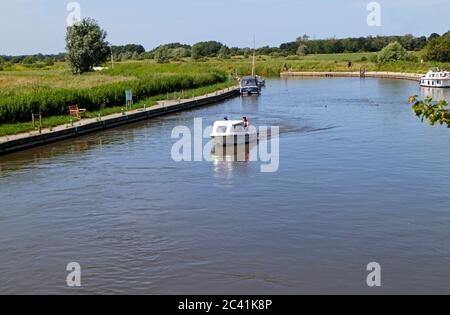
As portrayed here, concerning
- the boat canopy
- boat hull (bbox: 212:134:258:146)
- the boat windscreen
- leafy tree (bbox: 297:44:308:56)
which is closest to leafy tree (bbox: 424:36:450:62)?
the boat canopy

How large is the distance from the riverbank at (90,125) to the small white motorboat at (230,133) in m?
10.1

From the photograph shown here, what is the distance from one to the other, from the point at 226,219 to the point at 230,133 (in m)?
13.4

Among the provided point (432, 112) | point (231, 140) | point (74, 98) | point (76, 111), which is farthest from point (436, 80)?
point (432, 112)

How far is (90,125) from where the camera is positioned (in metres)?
41.1

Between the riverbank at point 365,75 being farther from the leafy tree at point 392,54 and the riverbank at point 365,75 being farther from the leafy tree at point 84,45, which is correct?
the leafy tree at point 84,45

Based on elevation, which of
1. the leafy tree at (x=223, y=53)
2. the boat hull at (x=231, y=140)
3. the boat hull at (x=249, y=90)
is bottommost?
the boat hull at (x=231, y=140)

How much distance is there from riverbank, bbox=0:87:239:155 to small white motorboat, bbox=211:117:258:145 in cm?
1013

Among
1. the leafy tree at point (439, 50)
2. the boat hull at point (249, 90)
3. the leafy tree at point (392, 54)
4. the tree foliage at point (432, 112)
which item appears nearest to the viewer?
the tree foliage at point (432, 112)

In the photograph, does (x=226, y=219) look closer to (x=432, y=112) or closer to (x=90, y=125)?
(x=432, y=112)

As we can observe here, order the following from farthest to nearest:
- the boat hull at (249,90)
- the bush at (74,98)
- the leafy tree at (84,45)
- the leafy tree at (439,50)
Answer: the leafy tree at (439,50), the leafy tree at (84,45), the boat hull at (249,90), the bush at (74,98)

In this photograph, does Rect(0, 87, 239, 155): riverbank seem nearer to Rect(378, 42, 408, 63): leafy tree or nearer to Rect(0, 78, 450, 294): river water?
Rect(0, 78, 450, 294): river water

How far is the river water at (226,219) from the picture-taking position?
1542cm

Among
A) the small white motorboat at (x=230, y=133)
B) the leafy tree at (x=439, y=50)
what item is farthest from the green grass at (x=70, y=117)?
the leafy tree at (x=439, y=50)

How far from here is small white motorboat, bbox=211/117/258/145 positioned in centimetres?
3306
